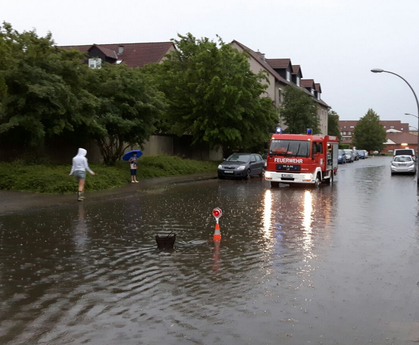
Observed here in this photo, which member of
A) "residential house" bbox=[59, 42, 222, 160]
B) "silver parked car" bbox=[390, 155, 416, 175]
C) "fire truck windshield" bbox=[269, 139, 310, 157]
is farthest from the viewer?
"silver parked car" bbox=[390, 155, 416, 175]

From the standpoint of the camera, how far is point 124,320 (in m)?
5.43

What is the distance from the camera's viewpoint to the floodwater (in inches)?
202

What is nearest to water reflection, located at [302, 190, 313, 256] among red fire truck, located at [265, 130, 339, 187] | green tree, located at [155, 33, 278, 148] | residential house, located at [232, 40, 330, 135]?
red fire truck, located at [265, 130, 339, 187]

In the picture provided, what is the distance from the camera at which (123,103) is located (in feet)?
81.8

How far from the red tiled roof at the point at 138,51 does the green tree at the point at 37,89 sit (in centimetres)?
3416

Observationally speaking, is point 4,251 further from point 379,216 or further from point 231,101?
point 231,101

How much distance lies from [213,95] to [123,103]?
418 inches

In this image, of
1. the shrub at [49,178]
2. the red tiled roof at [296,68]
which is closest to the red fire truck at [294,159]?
the shrub at [49,178]

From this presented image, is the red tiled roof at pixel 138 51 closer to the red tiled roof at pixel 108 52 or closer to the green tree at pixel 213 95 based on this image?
the red tiled roof at pixel 108 52

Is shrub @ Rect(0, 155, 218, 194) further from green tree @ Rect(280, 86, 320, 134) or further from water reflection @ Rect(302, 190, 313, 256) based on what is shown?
green tree @ Rect(280, 86, 320, 134)

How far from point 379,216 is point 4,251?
931 centimetres

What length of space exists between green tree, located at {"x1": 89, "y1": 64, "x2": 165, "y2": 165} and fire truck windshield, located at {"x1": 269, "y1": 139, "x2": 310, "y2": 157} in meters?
5.73

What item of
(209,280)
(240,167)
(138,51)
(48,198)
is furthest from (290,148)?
(138,51)

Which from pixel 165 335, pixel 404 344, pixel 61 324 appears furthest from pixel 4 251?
pixel 404 344
